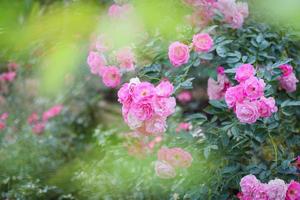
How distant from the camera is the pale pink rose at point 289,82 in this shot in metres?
2.15

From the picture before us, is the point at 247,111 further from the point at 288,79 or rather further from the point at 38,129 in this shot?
the point at 38,129

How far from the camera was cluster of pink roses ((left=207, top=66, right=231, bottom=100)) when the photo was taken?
2.22m

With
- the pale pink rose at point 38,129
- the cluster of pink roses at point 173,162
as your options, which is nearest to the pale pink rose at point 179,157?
the cluster of pink roses at point 173,162

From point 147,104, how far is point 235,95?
1.09ft

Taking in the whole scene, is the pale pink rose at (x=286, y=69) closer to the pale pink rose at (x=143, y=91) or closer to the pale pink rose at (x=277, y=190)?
the pale pink rose at (x=277, y=190)

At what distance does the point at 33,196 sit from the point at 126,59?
99 cm

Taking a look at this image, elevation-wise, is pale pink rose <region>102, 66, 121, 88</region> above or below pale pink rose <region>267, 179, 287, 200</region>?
above

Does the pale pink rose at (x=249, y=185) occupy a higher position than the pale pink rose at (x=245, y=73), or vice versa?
the pale pink rose at (x=245, y=73)

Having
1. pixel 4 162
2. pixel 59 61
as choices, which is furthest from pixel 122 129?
pixel 59 61

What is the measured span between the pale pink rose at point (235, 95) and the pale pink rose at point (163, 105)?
0.21 meters

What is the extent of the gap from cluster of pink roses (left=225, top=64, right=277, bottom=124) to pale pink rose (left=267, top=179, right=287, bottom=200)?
26 cm

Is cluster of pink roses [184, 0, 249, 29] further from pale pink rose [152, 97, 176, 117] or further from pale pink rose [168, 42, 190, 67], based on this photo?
pale pink rose [152, 97, 176, 117]

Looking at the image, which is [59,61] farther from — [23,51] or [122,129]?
[122,129]

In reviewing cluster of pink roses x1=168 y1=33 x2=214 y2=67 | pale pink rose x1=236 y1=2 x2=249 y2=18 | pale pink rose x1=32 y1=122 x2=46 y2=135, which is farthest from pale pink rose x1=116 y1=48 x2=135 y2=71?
pale pink rose x1=32 y1=122 x2=46 y2=135
